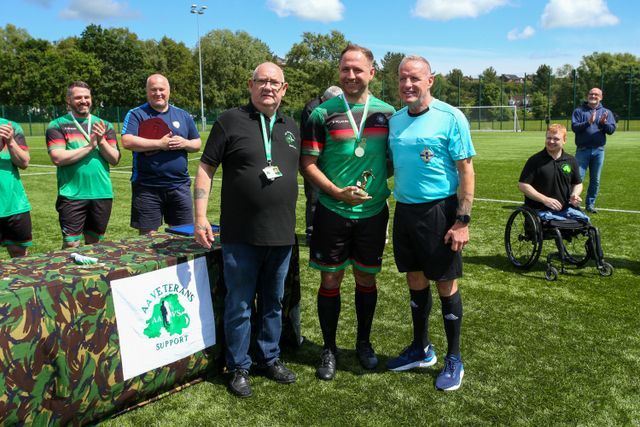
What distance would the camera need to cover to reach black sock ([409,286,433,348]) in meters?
3.57

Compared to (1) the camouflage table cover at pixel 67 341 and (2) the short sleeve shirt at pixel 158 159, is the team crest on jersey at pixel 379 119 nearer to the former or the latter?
(1) the camouflage table cover at pixel 67 341

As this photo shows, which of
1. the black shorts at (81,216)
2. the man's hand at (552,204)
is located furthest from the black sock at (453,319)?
the black shorts at (81,216)

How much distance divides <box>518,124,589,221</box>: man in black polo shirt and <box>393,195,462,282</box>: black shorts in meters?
2.67

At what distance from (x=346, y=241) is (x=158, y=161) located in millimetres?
2005

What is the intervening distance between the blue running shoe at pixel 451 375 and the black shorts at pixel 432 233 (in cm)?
56

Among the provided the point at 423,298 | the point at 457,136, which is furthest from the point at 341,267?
the point at 457,136

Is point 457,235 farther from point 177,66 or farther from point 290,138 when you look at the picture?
point 177,66

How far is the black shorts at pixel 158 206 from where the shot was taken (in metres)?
4.60

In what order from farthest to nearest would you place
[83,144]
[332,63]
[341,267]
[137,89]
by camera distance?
[332,63] < [137,89] < [83,144] < [341,267]

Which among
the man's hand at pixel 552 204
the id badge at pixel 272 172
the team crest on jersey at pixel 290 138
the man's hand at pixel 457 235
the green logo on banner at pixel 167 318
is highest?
the team crest on jersey at pixel 290 138

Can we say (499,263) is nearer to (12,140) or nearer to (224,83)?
(12,140)

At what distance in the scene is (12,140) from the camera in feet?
13.9

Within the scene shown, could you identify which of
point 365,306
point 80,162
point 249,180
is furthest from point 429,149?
point 80,162

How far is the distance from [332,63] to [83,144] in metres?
66.3
